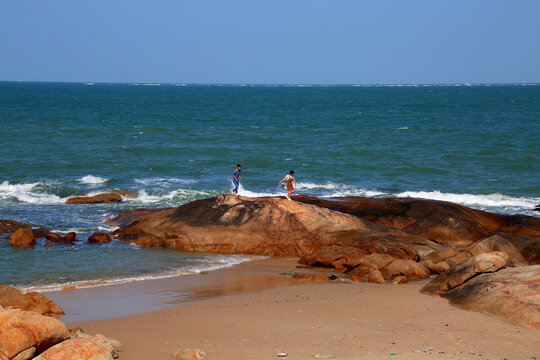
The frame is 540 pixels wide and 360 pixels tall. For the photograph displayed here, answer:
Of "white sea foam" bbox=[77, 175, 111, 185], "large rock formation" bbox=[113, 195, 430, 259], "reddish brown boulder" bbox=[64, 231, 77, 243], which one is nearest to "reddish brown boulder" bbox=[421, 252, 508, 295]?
"large rock formation" bbox=[113, 195, 430, 259]

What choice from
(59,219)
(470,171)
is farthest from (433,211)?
(470,171)

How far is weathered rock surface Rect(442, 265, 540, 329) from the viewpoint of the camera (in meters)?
11.8

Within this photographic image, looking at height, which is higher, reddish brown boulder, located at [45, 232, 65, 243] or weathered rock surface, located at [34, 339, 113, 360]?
weathered rock surface, located at [34, 339, 113, 360]

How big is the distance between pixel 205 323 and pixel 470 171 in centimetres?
3032

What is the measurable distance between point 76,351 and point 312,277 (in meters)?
8.19

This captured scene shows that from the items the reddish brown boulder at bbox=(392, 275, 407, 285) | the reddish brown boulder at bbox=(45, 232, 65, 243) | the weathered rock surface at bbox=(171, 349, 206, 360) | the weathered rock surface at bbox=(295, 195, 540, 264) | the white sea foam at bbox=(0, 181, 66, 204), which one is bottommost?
the white sea foam at bbox=(0, 181, 66, 204)

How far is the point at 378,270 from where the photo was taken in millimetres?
16641

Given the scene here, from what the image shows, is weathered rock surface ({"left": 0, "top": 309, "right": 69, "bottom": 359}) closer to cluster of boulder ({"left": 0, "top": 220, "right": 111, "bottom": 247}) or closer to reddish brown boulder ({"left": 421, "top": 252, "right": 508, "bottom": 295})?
reddish brown boulder ({"left": 421, "top": 252, "right": 508, "bottom": 295})

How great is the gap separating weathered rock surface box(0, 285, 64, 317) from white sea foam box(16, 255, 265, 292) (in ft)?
4.00

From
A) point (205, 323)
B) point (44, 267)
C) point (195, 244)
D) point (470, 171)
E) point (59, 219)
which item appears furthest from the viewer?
point (470, 171)

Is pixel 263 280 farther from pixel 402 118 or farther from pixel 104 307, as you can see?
pixel 402 118

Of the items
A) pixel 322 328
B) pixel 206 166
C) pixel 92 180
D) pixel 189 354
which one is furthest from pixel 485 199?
pixel 189 354

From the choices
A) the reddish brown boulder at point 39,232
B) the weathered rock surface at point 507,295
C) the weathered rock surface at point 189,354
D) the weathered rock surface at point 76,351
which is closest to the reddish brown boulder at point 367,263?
the weathered rock surface at point 507,295

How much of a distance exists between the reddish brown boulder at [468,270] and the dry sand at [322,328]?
44 centimetres
